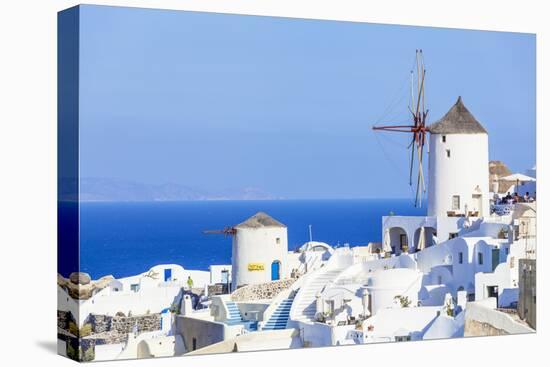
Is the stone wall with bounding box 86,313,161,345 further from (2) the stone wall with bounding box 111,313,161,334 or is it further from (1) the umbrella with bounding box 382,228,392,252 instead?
(1) the umbrella with bounding box 382,228,392,252

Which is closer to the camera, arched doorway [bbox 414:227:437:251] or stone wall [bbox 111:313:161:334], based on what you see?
stone wall [bbox 111:313:161:334]

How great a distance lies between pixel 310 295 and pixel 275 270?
2.31ft

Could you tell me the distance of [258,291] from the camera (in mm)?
21859

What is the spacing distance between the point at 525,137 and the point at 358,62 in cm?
343

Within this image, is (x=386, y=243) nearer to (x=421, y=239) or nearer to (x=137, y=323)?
(x=421, y=239)

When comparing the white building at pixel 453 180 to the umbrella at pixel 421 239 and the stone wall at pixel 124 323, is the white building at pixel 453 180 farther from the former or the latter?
the stone wall at pixel 124 323

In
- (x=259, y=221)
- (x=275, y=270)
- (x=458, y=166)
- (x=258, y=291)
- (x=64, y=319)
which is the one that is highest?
(x=458, y=166)

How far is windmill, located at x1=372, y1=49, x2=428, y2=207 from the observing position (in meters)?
22.4

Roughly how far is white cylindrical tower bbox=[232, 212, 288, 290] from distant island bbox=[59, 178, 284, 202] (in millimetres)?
556

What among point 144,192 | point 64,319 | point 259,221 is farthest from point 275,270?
point 64,319

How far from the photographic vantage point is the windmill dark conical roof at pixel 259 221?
72.7 ft

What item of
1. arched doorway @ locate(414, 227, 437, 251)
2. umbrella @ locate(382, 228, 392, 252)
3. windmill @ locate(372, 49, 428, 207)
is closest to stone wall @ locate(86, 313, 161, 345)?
umbrella @ locate(382, 228, 392, 252)

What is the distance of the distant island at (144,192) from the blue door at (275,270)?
1188 mm

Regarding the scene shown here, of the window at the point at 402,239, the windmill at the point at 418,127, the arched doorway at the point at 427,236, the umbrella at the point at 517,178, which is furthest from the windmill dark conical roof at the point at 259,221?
the umbrella at the point at 517,178
